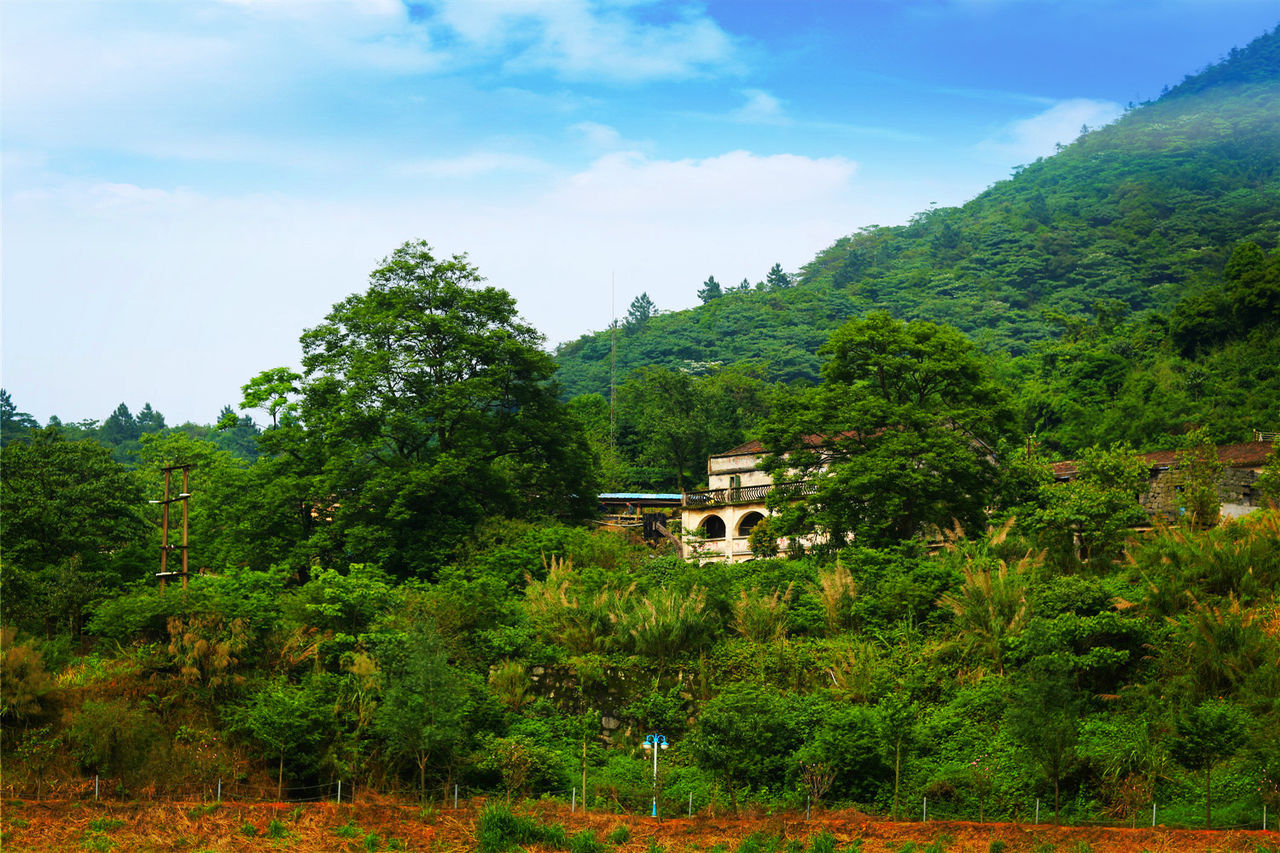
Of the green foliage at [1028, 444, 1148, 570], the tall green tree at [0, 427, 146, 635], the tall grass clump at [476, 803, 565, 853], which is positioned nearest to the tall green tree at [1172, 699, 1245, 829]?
the tall grass clump at [476, 803, 565, 853]

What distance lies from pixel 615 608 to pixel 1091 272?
311 ft

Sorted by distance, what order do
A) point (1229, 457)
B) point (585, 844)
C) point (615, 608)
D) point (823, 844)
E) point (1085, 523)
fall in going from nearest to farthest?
point (823, 844) → point (585, 844) → point (615, 608) → point (1085, 523) → point (1229, 457)

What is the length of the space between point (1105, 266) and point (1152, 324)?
2011 inches

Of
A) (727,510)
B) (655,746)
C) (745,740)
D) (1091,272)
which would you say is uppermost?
(1091,272)

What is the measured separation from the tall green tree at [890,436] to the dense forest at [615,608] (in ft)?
0.33

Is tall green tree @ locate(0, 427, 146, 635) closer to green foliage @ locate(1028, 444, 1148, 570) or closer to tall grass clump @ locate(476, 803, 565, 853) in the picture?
tall grass clump @ locate(476, 803, 565, 853)

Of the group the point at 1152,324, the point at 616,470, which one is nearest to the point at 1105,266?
the point at 1152,324

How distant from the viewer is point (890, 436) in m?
28.5

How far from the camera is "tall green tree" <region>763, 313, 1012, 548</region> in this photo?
91.2 ft

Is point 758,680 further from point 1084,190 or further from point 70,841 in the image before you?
point 1084,190

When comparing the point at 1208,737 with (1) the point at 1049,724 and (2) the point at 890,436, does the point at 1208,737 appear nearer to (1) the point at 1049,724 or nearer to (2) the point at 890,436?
(1) the point at 1049,724

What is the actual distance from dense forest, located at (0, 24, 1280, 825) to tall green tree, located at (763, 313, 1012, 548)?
102 millimetres

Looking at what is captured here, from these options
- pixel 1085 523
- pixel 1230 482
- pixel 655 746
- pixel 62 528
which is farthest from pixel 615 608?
pixel 1230 482

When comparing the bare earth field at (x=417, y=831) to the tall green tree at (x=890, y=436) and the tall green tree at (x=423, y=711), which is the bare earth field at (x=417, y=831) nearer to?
the tall green tree at (x=423, y=711)
